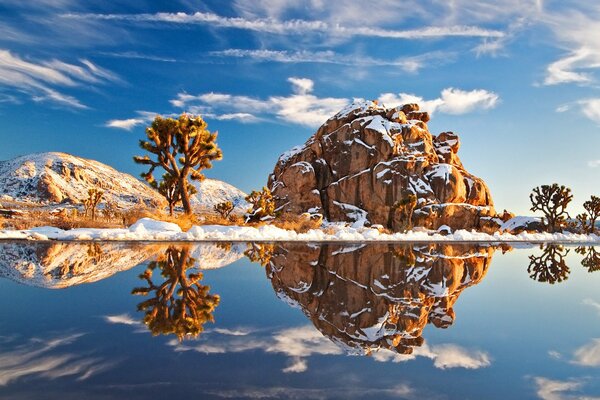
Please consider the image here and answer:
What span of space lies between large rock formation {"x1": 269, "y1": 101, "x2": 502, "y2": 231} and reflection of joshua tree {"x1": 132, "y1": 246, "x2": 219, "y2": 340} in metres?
50.1

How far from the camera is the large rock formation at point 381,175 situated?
56594 mm

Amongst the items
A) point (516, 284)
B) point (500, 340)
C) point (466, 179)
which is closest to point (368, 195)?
point (466, 179)

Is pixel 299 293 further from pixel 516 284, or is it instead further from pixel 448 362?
pixel 516 284

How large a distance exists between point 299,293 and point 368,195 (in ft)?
177

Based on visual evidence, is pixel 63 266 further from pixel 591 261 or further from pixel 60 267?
pixel 591 261

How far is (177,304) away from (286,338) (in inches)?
68.5

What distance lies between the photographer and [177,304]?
483 centimetres

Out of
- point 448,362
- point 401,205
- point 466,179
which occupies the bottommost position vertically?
point 448,362

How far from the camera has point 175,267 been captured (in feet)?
27.1

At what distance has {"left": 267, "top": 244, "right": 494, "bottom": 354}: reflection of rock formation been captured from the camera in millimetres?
3993

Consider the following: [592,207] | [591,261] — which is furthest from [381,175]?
[591,261]

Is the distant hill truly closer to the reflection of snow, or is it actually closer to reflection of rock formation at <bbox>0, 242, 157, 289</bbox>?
reflection of rock formation at <bbox>0, 242, 157, 289</bbox>

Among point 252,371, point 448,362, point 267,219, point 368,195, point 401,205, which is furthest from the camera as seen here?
point 368,195

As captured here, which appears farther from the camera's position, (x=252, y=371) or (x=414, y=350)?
(x=414, y=350)
